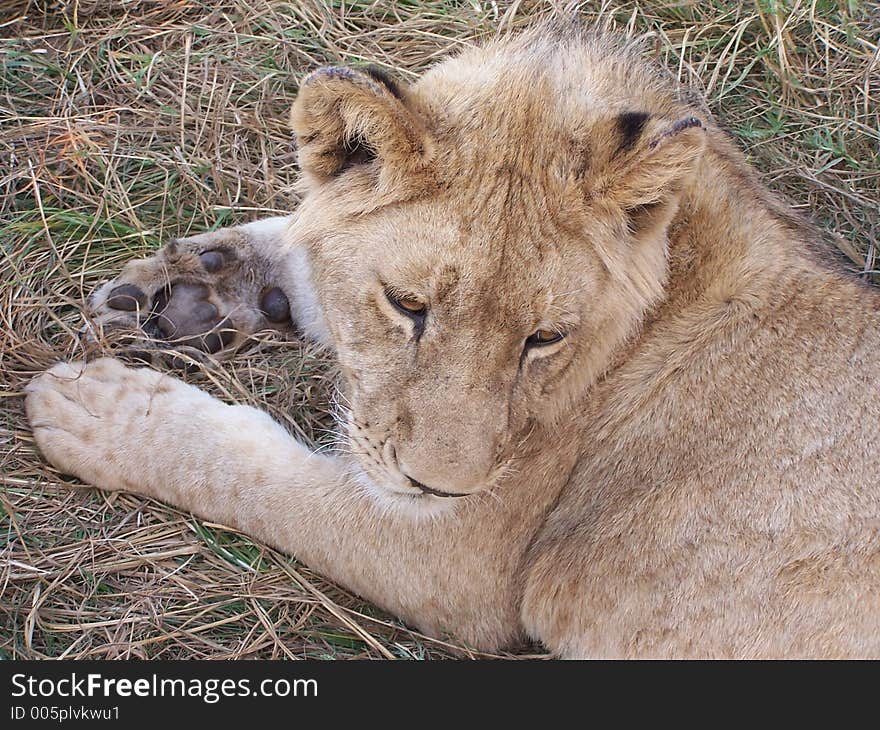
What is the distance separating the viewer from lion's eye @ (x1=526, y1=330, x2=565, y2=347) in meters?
3.13

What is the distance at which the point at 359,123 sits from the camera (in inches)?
120

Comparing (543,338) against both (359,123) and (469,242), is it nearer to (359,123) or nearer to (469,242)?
(469,242)

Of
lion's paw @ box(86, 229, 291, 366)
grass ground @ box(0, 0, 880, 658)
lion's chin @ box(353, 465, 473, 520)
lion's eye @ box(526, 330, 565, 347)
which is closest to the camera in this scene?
lion's eye @ box(526, 330, 565, 347)

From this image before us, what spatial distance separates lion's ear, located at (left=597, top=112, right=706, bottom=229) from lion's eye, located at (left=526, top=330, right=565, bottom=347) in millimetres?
440

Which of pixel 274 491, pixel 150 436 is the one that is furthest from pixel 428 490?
pixel 150 436

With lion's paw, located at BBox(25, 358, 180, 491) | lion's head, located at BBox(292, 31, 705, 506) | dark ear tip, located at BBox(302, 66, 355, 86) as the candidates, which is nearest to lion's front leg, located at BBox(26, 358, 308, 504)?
lion's paw, located at BBox(25, 358, 180, 491)


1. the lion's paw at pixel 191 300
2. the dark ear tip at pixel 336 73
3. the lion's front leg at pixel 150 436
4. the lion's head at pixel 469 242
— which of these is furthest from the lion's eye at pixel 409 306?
the lion's paw at pixel 191 300

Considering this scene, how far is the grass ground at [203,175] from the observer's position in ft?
12.8

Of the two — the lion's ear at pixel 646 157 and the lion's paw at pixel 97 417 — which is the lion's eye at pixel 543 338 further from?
the lion's paw at pixel 97 417

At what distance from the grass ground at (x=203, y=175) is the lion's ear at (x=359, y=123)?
152cm

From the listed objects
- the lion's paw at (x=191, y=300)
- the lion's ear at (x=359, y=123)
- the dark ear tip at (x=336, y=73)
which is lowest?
the lion's paw at (x=191, y=300)

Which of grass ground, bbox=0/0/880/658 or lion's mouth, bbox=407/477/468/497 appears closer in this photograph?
lion's mouth, bbox=407/477/468/497

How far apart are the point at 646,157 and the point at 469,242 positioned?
59 centimetres

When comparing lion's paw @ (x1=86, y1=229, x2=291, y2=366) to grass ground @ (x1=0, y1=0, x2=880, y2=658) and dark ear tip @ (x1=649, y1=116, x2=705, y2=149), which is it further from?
dark ear tip @ (x1=649, y1=116, x2=705, y2=149)
